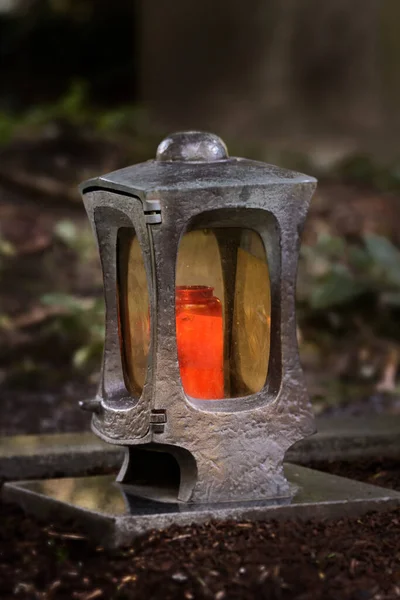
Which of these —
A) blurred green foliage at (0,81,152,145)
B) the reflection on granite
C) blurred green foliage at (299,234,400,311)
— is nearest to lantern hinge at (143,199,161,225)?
the reflection on granite

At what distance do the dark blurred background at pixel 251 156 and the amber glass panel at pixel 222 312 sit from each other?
1835 millimetres

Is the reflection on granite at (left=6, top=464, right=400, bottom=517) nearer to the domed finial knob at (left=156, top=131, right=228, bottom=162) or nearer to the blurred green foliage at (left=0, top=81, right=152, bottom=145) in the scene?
the domed finial knob at (left=156, top=131, right=228, bottom=162)

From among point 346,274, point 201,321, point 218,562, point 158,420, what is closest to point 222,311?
point 201,321

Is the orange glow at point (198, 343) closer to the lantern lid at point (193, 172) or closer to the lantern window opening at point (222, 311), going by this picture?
the lantern window opening at point (222, 311)

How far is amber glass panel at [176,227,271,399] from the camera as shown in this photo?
3.18m

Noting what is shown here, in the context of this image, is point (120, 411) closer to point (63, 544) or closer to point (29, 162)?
point (63, 544)

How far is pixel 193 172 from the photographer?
304 centimetres

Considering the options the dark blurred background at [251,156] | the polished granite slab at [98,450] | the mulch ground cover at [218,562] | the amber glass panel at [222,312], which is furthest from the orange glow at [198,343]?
the dark blurred background at [251,156]

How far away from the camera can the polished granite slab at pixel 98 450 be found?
381cm

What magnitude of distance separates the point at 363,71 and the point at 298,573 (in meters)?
6.49

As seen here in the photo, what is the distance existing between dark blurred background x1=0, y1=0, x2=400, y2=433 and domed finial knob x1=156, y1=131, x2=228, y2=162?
2.06 metres

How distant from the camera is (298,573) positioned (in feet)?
8.37

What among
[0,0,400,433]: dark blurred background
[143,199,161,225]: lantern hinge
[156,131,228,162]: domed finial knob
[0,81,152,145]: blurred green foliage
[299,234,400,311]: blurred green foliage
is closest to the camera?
[143,199,161,225]: lantern hinge

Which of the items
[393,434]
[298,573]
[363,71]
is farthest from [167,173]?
[363,71]
